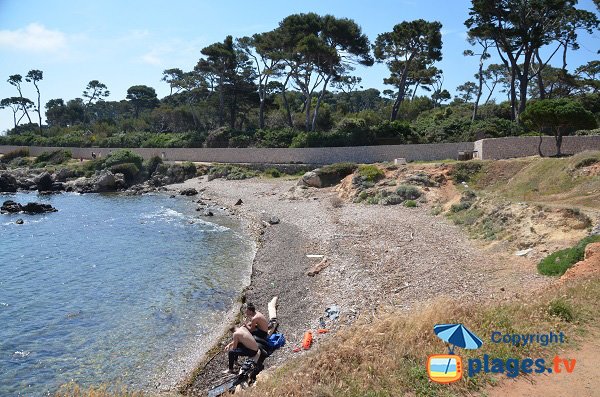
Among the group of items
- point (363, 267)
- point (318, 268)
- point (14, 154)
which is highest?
point (14, 154)

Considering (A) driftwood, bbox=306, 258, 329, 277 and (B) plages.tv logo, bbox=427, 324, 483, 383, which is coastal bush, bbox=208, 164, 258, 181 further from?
(B) plages.tv logo, bbox=427, 324, 483, 383

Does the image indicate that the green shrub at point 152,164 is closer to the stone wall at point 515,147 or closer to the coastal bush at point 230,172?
the coastal bush at point 230,172

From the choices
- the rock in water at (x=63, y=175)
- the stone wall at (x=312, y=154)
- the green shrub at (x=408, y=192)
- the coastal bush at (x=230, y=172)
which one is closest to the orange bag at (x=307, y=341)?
the green shrub at (x=408, y=192)

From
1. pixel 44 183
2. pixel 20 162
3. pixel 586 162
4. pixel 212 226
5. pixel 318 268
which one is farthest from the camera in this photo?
pixel 20 162

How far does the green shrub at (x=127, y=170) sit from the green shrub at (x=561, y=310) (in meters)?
54.8

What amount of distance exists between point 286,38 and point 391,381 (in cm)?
5477

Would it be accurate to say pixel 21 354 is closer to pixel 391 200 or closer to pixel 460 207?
pixel 460 207

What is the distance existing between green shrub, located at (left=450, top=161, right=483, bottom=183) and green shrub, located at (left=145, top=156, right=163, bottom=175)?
129 ft

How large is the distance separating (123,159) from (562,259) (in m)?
56.0

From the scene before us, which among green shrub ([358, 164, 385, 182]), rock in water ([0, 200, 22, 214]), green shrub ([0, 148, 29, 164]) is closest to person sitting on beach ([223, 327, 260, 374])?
green shrub ([358, 164, 385, 182])

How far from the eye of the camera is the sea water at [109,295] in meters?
12.7

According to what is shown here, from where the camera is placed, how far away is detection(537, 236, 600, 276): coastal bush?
13.4 meters

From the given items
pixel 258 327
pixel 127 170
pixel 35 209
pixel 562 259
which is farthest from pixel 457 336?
pixel 127 170

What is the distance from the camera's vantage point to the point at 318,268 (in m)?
18.7
